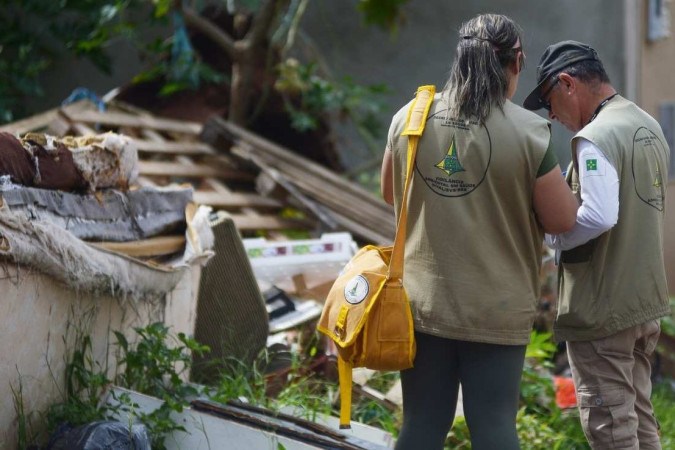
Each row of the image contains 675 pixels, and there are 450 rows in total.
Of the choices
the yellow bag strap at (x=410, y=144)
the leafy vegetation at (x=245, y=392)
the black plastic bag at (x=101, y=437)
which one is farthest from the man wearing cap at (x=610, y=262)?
the black plastic bag at (x=101, y=437)

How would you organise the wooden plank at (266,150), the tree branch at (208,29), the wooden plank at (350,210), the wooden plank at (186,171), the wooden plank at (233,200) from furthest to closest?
the tree branch at (208,29), the wooden plank at (266,150), the wooden plank at (186,171), the wooden plank at (233,200), the wooden plank at (350,210)

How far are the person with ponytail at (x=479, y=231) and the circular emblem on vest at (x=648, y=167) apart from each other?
1.71ft

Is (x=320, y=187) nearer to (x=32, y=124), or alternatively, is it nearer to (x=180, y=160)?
(x=180, y=160)

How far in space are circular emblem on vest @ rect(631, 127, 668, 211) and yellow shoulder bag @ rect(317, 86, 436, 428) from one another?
80cm

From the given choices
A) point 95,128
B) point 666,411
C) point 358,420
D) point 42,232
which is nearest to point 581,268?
point 358,420

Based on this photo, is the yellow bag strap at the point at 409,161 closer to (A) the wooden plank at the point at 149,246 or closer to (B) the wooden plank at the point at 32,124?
(A) the wooden plank at the point at 149,246

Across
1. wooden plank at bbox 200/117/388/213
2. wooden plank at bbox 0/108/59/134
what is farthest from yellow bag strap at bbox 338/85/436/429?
wooden plank at bbox 0/108/59/134

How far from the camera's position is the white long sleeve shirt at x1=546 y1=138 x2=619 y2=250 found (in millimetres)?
3051

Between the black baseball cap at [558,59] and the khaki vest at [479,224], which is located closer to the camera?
the khaki vest at [479,224]

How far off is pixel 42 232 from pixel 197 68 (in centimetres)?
470

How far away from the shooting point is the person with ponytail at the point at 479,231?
111 inches

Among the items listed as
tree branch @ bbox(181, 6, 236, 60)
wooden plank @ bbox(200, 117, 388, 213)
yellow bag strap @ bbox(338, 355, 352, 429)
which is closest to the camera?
yellow bag strap @ bbox(338, 355, 352, 429)

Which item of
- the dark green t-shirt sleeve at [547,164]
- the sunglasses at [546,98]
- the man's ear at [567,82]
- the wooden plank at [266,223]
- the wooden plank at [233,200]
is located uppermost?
the man's ear at [567,82]

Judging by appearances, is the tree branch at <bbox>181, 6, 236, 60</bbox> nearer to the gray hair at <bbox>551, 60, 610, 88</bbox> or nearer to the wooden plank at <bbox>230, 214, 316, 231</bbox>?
the wooden plank at <bbox>230, 214, 316, 231</bbox>
